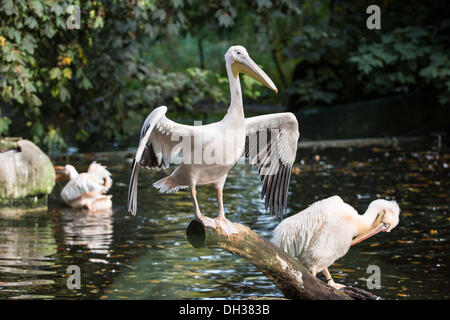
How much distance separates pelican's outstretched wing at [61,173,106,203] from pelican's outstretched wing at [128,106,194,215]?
196 inches

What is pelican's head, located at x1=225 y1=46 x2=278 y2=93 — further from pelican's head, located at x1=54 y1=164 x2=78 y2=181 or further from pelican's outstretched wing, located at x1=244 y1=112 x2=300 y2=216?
pelican's head, located at x1=54 y1=164 x2=78 y2=181

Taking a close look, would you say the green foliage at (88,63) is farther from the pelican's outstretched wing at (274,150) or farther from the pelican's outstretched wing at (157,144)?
the pelican's outstretched wing at (157,144)

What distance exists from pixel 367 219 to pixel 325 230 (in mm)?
361

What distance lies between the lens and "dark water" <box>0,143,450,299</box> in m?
6.27

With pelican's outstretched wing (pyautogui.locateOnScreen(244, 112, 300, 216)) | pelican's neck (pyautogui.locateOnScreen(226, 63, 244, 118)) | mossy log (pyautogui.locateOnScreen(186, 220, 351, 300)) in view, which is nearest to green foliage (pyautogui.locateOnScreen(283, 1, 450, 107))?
pelican's outstretched wing (pyautogui.locateOnScreen(244, 112, 300, 216))

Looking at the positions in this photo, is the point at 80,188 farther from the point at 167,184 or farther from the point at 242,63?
the point at 242,63

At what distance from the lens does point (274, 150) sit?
5.23 metres

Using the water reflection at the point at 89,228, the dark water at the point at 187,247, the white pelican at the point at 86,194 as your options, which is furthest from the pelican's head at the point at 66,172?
the water reflection at the point at 89,228

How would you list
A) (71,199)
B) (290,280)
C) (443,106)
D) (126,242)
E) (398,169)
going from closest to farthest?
(290,280)
(126,242)
(71,199)
(398,169)
(443,106)

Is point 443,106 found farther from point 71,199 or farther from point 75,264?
point 75,264

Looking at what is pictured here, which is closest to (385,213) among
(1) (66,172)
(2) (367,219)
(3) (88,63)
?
(2) (367,219)
